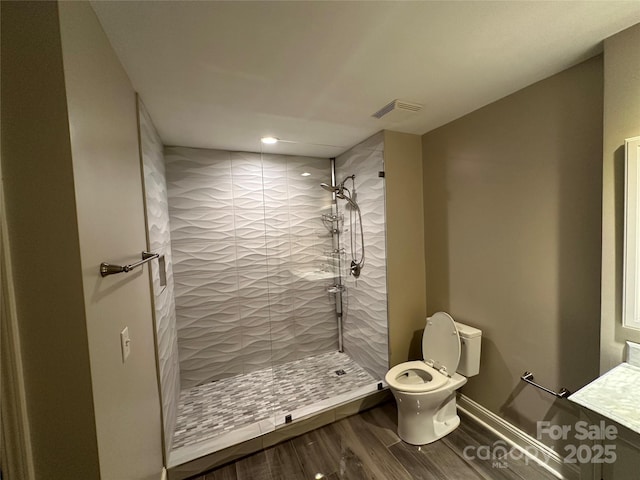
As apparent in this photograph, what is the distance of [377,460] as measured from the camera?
1689 mm

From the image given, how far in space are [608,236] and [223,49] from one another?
203 cm

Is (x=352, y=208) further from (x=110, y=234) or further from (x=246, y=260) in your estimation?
(x=110, y=234)

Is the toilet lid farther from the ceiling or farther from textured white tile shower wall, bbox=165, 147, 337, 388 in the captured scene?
the ceiling

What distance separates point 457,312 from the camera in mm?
2084

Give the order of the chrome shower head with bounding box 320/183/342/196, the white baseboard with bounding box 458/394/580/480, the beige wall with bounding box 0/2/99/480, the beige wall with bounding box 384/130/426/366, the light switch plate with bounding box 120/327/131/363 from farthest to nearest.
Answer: the chrome shower head with bounding box 320/183/342/196, the beige wall with bounding box 384/130/426/366, the white baseboard with bounding box 458/394/580/480, the light switch plate with bounding box 120/327/131/363, the beige wall with bounding box 0/2/99/480

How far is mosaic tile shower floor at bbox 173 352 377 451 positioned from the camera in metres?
2.00

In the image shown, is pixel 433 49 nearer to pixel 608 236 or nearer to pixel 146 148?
pixel 608 236

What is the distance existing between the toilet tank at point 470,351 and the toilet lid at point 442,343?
0.07 metres

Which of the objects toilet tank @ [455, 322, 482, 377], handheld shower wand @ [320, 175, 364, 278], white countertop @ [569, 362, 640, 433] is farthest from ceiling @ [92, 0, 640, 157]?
toilet tank @ [455, 322, 482, 377]

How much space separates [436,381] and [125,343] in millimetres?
1918

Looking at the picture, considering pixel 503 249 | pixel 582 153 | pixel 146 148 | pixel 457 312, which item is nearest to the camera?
pixel 582 153

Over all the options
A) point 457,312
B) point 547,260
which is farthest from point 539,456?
point 547,260

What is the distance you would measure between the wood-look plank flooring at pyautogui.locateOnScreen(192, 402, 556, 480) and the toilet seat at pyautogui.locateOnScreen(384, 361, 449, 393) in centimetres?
38

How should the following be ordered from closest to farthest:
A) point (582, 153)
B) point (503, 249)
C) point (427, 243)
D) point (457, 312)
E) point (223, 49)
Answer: point (223, 49) < point (582, 153) < point (503, 249) < point (457, 312) < point (427, 243)
